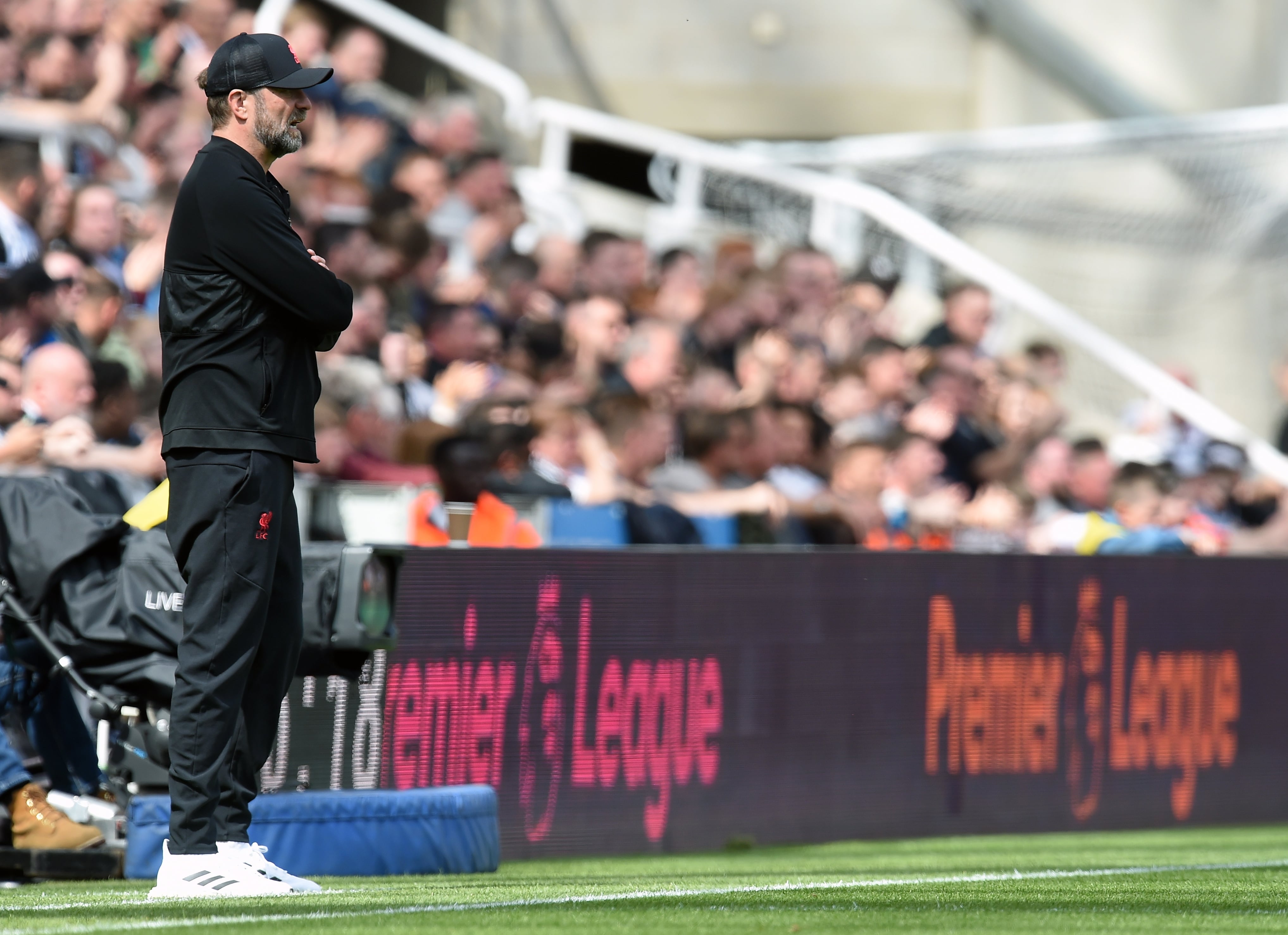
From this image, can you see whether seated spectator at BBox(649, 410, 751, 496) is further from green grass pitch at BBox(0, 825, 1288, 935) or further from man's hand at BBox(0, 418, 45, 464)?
man's hand at BBox(0, 418, 45, 464)

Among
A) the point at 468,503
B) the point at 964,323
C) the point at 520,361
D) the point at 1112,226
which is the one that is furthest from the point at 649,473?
the point at 1112,226

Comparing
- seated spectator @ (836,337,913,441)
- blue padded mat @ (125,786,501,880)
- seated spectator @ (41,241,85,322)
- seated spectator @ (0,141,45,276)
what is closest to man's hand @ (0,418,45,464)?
blue padded mat @ (125,786,501,880)

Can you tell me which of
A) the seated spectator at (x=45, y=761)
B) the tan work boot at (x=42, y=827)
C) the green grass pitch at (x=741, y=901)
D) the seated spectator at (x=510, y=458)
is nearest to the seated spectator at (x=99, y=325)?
the seated spectator at (x=510, y=458)

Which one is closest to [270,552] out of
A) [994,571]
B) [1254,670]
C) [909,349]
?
[994,571]

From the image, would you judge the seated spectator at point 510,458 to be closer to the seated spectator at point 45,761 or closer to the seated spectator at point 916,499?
the seated spectator at point 916,499

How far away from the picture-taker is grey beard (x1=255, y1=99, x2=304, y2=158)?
5719mm

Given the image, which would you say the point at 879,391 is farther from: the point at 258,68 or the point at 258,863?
the point at 258,863

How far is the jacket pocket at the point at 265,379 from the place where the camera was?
18.4 ft

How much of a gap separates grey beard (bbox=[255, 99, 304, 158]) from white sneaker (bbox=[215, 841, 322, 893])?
70.9 inches

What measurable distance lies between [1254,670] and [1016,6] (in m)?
11.3

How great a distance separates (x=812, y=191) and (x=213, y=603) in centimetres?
1187

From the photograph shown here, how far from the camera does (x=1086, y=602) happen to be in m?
10.1

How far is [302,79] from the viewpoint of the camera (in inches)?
224

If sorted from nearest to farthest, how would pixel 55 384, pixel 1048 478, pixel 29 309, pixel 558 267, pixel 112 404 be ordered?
pixel 55 384
pixel 112 404
pixel 29 309
pixel 1048 478
pixel 558 267
